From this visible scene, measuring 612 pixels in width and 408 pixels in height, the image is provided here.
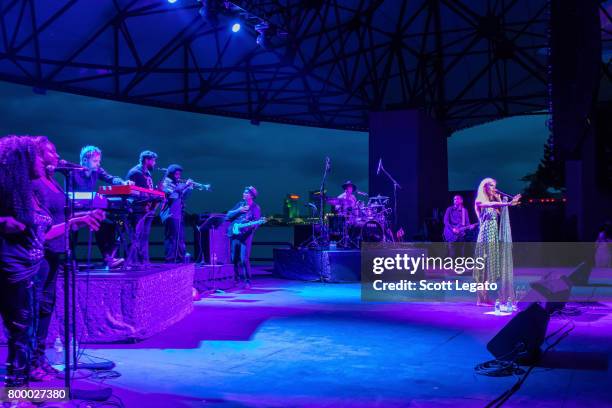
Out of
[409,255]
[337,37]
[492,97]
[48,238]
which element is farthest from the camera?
[492,97]

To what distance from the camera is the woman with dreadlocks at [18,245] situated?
3385mm

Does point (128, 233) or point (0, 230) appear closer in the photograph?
point (0, 230)

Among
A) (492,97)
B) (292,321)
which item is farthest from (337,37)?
(292,321)

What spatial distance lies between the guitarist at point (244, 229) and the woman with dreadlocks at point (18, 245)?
670 cm

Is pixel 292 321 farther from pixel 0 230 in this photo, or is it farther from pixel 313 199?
pixel 313 199

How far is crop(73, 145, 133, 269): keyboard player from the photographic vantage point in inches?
242

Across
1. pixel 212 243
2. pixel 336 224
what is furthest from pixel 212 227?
pixel 336 224

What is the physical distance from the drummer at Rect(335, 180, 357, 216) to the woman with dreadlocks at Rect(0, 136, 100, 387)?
10.3m

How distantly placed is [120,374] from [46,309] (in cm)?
74

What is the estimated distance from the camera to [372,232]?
13711 mm

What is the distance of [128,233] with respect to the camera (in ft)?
20.9

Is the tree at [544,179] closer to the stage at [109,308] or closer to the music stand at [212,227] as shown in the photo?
the music stand at [212,227]

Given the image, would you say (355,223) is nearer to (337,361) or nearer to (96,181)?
(96,181)

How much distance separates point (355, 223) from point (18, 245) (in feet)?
34.4
